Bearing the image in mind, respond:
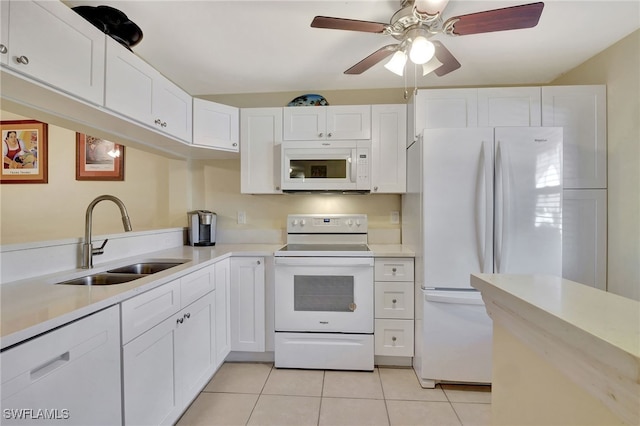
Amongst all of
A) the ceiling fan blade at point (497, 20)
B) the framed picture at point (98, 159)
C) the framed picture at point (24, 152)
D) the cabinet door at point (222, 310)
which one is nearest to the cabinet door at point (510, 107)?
the ceiling fan blade at point (497, 20)

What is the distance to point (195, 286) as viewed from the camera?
5.37 ft

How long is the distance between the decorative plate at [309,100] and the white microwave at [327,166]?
50cm

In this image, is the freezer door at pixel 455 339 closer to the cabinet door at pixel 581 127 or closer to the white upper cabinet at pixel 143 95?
the cabinet door at pixel 581 127

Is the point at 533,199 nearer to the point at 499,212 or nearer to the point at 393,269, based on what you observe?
the point at 499,212

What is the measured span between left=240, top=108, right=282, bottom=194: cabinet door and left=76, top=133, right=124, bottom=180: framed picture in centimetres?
137

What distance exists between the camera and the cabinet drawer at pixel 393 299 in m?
2.04

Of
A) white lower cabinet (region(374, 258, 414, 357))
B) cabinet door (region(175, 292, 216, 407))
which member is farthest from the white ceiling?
cabinet door (region(175, 292, 216, 407))

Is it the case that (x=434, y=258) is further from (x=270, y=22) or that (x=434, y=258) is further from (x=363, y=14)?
(x=270, y=22)

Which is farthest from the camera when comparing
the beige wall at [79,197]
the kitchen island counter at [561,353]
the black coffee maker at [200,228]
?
the beige wall at [79,197]

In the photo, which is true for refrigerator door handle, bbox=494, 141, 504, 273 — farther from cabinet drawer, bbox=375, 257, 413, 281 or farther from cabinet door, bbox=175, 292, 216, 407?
cabinet door, bbox=175, 292, 216, 407

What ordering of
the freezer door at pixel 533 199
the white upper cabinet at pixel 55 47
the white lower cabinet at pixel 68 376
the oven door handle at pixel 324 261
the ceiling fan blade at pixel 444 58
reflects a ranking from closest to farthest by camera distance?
the white lower cabinet at pixel 68 376
the white upper cabinet at pixel 55 47
the ceiling fan blade at pixel 444 58
the freezer door at pixel 533 199
the oven door handle at pixel 324 261

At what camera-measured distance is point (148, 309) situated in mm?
1229

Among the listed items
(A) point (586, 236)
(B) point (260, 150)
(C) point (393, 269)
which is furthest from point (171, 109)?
(A) point (586, 236)

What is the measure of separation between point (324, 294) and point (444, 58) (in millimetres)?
1773
